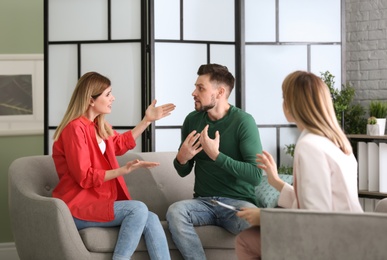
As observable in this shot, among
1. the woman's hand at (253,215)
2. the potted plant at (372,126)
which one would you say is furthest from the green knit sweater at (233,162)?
the potted plant at (372,126)

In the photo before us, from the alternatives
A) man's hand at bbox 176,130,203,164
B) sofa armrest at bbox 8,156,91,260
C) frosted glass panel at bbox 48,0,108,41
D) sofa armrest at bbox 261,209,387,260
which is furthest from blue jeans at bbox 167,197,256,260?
frosted glass panel at bbox 48,0,108,41

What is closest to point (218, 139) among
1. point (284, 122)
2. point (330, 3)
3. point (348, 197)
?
point (348, 197)

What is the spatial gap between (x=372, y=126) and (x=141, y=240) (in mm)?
2511

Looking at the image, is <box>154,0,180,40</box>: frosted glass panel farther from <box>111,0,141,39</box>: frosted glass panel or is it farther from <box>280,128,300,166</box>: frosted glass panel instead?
<box>280,128,300,166</box>: frosted glass panel

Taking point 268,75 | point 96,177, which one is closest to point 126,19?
point 268,75

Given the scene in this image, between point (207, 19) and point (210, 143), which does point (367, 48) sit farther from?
point (210, 143)

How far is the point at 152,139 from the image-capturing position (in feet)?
17.5

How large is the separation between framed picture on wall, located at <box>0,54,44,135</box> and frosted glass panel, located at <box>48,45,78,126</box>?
46cm

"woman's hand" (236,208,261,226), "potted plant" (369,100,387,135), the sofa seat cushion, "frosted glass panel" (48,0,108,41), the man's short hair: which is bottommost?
the sofa seat cushion

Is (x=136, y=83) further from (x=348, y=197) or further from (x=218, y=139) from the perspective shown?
(x=348, y=197)

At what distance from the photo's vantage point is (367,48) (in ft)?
20.4

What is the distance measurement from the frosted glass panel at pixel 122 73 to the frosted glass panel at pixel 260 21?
869mm

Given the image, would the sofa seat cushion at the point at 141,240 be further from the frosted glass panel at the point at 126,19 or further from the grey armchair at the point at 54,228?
the frosted glass panel at the point at 126,19

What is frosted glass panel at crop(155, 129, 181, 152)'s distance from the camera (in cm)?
539
